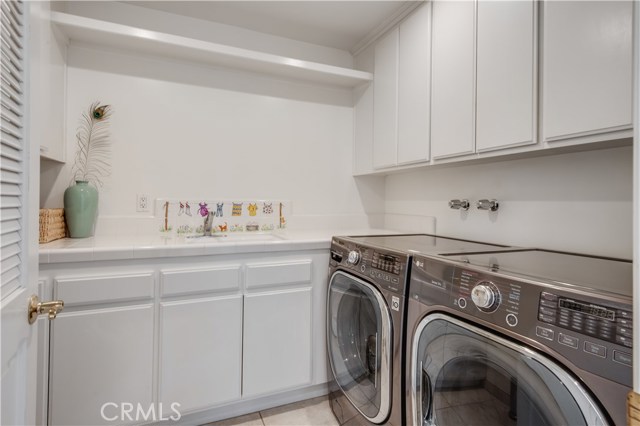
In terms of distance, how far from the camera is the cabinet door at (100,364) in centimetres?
145

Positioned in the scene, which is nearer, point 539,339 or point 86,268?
point 539,339

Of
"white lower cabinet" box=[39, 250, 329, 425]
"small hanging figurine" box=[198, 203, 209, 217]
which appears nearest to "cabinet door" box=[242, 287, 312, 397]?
"white lower cabinet" box=[39, 250, 329, 425]

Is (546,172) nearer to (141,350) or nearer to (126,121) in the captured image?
(141,350)

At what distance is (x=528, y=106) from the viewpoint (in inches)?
53.1

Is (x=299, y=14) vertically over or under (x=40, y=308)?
over

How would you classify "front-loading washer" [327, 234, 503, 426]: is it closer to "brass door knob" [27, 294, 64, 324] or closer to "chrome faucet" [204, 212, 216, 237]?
"chrome faucet" [204, 212, 216, 237]

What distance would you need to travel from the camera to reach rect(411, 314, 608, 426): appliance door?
0.75 m

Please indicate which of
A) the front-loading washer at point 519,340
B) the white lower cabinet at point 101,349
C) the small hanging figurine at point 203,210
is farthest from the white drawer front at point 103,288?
the front-loading washer at point 519,340

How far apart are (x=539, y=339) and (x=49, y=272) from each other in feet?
6.00

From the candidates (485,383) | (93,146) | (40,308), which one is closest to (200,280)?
(40,308)

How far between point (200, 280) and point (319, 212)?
1.20 meters

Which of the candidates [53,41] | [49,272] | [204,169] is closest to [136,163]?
[204,169]

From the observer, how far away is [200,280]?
5.51 feet

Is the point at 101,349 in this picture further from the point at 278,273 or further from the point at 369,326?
the point at 369,326
